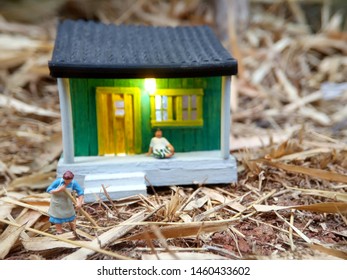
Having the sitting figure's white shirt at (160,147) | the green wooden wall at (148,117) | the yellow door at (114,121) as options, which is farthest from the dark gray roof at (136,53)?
the sitting figure's white shirt at (160,147)

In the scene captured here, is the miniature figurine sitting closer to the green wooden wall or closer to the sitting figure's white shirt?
the sitting figure's white shirt

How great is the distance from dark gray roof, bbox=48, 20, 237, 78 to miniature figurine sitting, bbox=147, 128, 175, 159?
0.67 meters

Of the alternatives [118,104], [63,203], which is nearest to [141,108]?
[118,104]

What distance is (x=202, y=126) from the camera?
4660mm

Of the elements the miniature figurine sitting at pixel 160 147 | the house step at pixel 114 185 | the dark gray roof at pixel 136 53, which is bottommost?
the house step at pixel 114 185

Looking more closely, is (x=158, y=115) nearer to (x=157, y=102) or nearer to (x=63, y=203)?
(x=157, y=102)

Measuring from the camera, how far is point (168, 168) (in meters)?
4.36

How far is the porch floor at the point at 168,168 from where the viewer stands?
432cm

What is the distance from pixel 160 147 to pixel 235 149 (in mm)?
1203

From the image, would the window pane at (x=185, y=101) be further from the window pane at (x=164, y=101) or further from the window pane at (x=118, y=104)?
the window pane at (x=118, y=104)

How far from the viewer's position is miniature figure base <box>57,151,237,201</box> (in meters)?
4.23

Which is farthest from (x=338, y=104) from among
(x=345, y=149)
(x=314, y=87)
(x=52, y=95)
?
(x=52, y=95)
